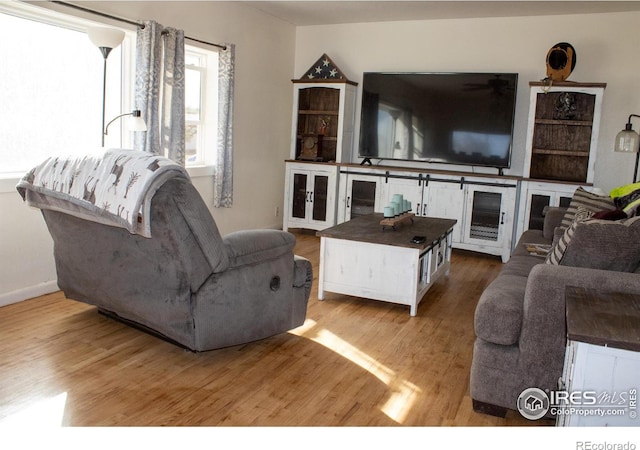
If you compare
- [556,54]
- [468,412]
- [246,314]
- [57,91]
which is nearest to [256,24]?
[57,91]

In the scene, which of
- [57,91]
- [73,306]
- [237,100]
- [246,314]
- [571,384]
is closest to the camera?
[571,384]

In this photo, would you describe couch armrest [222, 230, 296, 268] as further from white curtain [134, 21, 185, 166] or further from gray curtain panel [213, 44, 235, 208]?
gray curtain panel [213, 44, 235, 208]

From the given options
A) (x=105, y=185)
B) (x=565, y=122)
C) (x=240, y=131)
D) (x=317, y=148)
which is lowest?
(x=105, y=185)

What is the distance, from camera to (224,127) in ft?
18.6

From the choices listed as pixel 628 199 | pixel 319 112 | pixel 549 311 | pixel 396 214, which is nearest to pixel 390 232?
pixel 396 214

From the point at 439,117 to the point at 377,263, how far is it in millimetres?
2796

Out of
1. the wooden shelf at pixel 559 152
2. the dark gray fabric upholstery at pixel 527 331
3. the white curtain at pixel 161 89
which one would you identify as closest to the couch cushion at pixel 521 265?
the dark gray fabric upholstery at pixel 527 331

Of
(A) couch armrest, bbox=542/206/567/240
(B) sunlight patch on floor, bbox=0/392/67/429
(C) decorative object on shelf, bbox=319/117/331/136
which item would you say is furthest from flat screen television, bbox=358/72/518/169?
(B) sunlight patch on floor, bbox=0/392/67/429

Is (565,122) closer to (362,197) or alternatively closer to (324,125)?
(362,197)

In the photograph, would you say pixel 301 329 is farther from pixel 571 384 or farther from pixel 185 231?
Answer: pixel 571 384

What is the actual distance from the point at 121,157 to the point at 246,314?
0.98 meters

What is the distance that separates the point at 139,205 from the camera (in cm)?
256

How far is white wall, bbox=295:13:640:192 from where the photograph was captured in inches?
225
